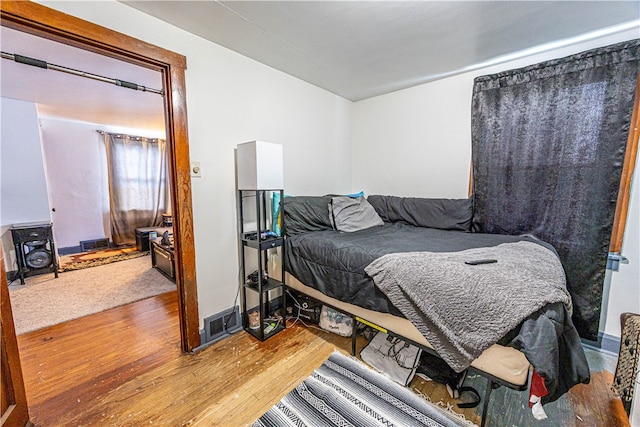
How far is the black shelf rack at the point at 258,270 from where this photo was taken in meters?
2.07

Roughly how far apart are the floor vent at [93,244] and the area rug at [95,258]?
167 mm

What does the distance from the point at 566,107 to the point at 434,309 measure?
6.43ft

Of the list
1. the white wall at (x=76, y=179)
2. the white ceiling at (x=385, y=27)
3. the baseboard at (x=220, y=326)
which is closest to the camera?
the white ceiling at (x=385, y=27)

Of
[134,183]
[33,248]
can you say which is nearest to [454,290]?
[33,248]

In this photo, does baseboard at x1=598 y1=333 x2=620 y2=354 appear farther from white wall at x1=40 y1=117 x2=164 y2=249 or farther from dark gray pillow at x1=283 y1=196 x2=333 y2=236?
white wall at x1=40 y1=117 x2=164 y2=249

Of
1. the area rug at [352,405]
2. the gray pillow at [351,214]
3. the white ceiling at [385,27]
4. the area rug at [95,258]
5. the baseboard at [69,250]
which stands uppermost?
the white ceiling at [385,27]

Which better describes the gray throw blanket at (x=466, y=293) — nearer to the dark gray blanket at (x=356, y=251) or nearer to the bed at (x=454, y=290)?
the bed at (x=454, y=290)

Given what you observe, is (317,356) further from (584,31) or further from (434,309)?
(584,31)

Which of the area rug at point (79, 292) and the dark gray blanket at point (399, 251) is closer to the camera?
the dark gray blanket at point (399, 251)

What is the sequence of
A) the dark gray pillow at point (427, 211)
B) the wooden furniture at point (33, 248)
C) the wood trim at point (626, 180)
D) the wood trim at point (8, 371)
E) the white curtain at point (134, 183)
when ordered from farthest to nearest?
the white curtain at point (134, 183), the wooden furniture at point (33, 248), the dark gray pillow at point (427, 211), the wood trim at point (626, 180), the wood trim at point (8, 371)

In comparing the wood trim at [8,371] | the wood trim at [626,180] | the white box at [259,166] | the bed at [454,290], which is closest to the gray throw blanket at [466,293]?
the bed at [454,290]

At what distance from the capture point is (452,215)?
245 centimetres

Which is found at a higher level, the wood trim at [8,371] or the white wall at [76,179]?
the white wall at [76,179]

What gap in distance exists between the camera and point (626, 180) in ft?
5.88
